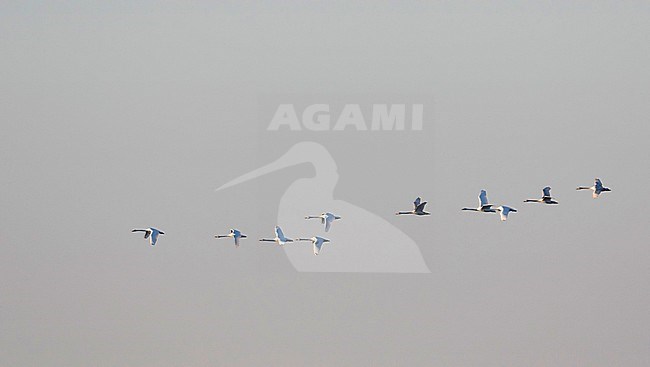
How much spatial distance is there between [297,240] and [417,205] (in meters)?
2.18

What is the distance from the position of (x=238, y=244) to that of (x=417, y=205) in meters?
3.18

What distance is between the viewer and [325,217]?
40.1 meters

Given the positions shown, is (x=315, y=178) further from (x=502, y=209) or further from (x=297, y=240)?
(x=502, y=209)

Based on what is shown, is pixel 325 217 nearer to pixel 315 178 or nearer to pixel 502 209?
pixel 315 178

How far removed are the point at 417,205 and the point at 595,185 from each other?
3.09 metres

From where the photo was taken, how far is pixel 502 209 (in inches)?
1523

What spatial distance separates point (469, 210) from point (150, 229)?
552cm

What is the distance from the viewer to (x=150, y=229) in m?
40.3

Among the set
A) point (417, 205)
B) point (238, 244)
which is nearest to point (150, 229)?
point (238, 244)

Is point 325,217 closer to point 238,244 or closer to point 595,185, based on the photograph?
point 238,244

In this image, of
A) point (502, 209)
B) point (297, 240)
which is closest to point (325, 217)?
point (297, 240)

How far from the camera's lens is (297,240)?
1587 inches

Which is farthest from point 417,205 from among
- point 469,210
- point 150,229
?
point 150,229

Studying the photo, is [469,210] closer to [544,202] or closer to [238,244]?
[544,202]
